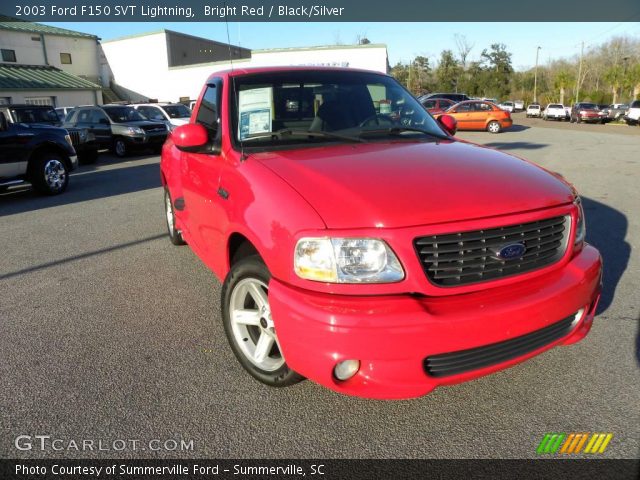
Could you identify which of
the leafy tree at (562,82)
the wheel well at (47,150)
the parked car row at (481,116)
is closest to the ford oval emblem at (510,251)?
the wheel well at (47,150)

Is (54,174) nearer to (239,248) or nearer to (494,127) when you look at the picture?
(239,248)

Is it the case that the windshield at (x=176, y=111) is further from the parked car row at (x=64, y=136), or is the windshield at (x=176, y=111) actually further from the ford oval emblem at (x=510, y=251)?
the ford oval emblem at (x=510, y=251)

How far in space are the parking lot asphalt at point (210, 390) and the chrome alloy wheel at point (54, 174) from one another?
5.07 m

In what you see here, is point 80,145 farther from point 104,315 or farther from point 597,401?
point 597,401

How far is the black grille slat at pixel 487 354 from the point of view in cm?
223

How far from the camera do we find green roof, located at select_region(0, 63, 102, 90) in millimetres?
30109

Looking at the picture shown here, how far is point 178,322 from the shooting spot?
12.3 feet

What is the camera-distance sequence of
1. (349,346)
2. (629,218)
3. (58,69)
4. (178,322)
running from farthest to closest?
(58,69) → (629,218) → (178,322) → (349,346)

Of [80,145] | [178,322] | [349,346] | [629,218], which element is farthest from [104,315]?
[80,145]

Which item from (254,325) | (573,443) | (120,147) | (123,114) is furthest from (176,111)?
(573,443)

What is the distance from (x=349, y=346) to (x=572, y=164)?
37.1 ft

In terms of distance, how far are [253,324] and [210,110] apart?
6.28 ft

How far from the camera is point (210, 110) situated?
392 centimetres

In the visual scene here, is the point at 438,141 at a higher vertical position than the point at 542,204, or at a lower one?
higher
